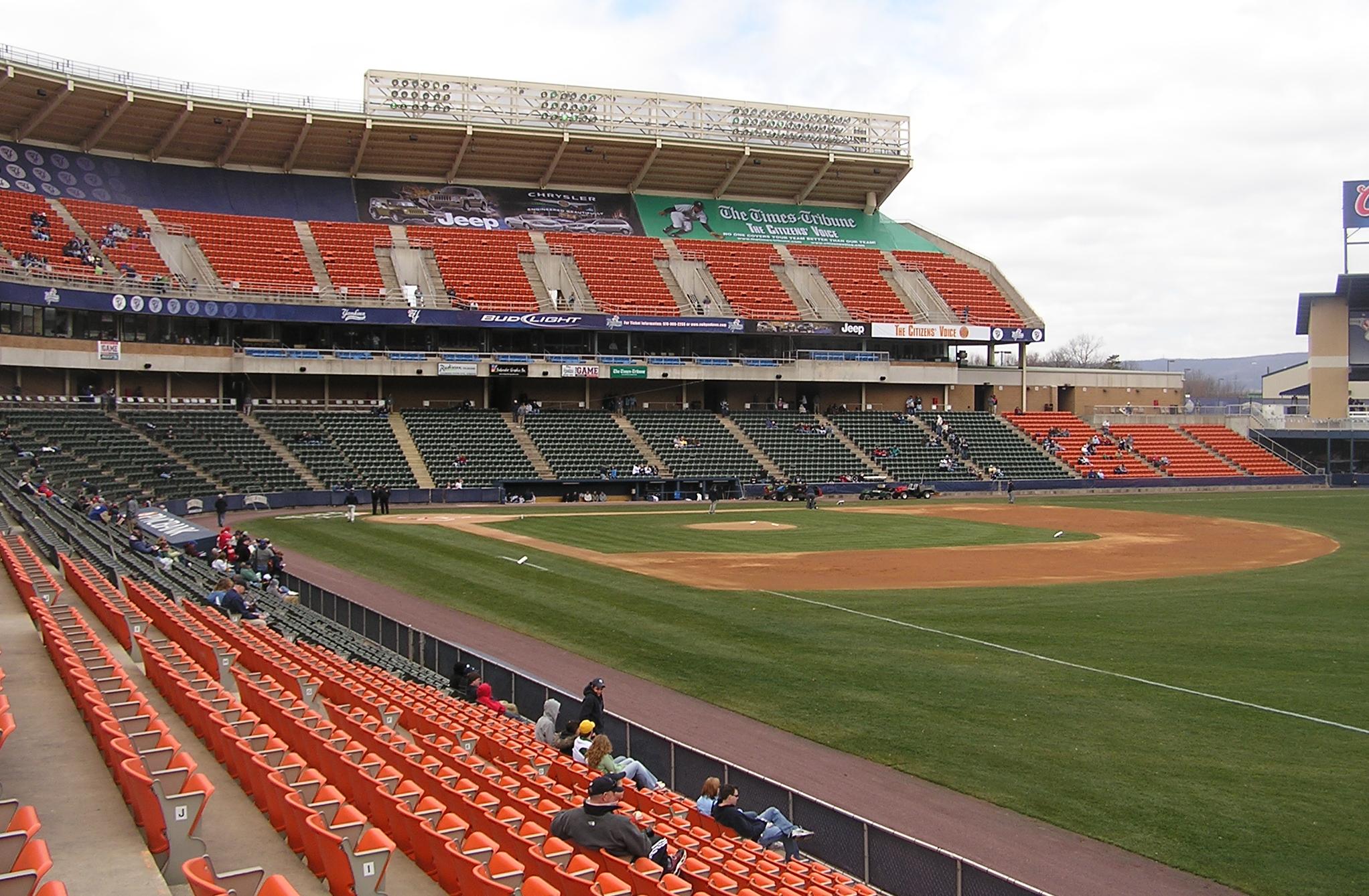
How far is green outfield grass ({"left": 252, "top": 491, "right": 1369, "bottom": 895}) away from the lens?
13406 millimetres

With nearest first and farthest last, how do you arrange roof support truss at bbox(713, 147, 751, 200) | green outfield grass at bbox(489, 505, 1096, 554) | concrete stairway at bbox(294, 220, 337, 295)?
green outfield grass at bbox(489, 505, 1096, 554) < concrete stairway at bbox(294, 220, 337, 295) < roof support truss at bbox(713, 147, 751, 200)

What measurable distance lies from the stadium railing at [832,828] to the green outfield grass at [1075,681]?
3.01 m

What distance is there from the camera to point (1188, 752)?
15.8 metres

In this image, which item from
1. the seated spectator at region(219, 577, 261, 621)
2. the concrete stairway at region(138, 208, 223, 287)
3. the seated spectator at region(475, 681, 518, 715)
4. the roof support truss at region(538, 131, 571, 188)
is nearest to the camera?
the seated spectator at region(475, 681, 518, 715)

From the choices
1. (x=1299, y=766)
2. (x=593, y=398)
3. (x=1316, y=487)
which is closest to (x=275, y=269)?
(x=593, y=398)

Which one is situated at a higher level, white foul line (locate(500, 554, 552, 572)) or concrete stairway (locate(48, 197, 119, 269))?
concrete stairway (locate(48, 197, 119, 269))

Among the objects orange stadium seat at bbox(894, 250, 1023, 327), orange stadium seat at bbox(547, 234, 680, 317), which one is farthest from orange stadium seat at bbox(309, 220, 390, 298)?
orange stadium seat at bbox(894, 250, 1023, 327)

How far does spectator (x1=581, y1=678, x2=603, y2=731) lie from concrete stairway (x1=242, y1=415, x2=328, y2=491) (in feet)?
138

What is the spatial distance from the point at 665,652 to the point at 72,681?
475 inches

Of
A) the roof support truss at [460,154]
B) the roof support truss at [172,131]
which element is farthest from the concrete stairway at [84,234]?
the roof support truss at [460,154]

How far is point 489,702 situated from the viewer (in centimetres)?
1698

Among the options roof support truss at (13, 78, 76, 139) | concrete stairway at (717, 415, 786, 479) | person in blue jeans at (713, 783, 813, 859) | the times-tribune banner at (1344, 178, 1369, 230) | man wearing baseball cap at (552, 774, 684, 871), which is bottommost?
person in blue jeans at (713, 783, 813, 859)

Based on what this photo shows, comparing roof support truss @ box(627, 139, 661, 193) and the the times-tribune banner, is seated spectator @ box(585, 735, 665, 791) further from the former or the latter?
the the times-tribune banner

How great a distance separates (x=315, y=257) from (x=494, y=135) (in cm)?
1350
